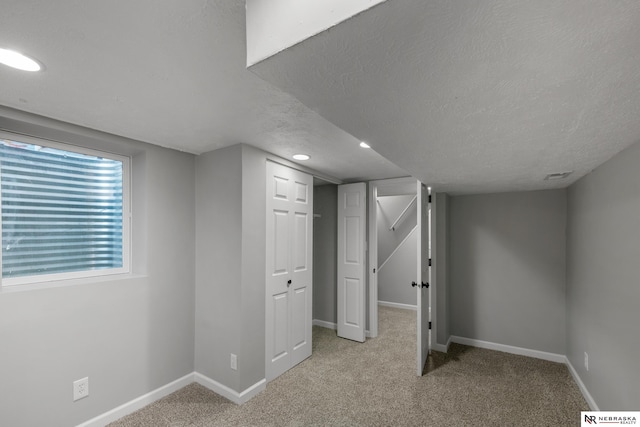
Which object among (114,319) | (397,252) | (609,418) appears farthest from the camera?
(397,252)

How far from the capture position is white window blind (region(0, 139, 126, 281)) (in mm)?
1910

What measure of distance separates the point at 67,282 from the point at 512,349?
4266mm

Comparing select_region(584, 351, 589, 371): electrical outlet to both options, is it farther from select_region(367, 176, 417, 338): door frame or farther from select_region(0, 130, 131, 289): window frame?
select_region(0, 130, 131, 289): window frame

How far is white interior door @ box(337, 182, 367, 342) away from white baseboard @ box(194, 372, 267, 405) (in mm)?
1480

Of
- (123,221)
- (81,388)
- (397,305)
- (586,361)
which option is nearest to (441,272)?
(586,361)

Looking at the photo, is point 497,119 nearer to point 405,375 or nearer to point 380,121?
point 380,121

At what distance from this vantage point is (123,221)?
2.47 m

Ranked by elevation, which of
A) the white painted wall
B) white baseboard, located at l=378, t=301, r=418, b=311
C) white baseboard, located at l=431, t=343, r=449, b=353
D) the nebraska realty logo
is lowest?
white baseboard, located at l=378, t=301, r=418, b=311

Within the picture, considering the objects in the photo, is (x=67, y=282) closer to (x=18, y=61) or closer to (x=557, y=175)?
(x=18, y=61)

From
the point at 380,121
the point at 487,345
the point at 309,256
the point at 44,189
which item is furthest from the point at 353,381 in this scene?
the point at 44,189

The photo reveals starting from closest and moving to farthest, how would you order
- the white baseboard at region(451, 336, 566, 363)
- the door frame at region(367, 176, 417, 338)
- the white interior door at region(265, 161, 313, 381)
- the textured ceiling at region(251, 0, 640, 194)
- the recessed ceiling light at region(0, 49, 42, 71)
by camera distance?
the textured ceiling at region(251, 0, 640, 194), the recessed ceiling light at region(0, 49, 42, 71), the white interior door at region(265, 161, 313, 381), the white baseboard at region(451, 336, 566, 363), the door frame at region(367, 176, 417, 338)

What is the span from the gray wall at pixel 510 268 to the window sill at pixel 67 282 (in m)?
3.45

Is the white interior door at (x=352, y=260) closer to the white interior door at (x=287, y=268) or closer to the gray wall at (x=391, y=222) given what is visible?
the white interior door at (x=287, y=268)

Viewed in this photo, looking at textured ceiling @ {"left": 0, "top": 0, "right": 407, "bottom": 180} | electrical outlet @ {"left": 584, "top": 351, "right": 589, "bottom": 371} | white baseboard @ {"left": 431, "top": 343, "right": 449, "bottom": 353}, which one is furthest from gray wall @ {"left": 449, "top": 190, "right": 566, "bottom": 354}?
textured ceiling @ {"left": 0, "top": 0, "right": 407, "bottom": 180}
